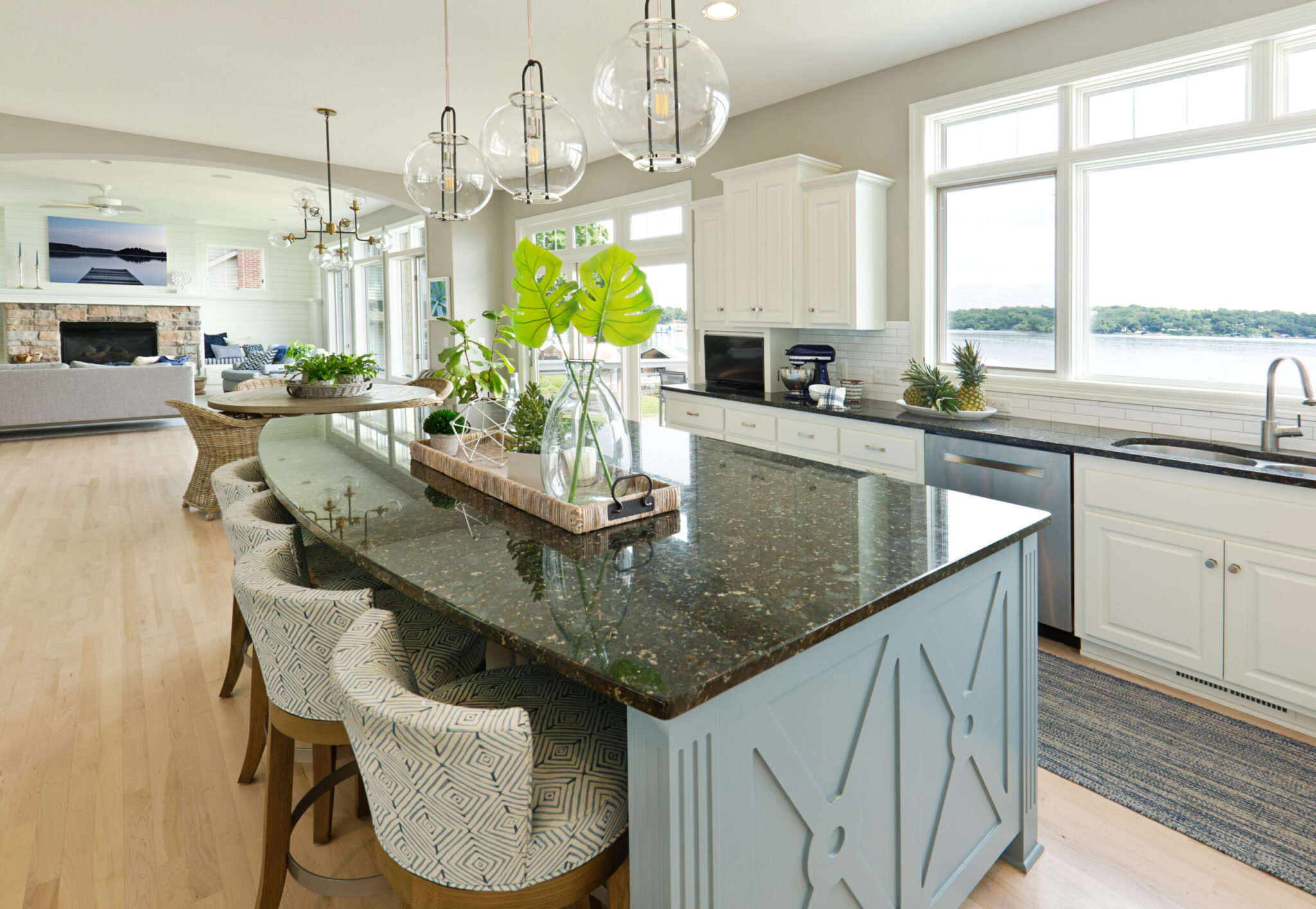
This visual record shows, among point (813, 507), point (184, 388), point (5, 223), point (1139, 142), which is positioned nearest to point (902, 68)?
point (1139, 142)

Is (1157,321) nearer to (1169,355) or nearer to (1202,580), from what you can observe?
(1169,355)

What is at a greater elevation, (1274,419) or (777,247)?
(777,247)

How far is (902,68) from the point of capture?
14.3 ft

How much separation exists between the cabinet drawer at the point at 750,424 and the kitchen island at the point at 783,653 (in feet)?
7.69

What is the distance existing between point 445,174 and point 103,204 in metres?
10.2

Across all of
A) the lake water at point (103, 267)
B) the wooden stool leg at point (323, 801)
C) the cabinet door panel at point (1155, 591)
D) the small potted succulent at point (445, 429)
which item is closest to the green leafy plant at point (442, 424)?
the small potted succulent at point (445, 429)

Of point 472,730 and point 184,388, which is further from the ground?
point 184,388

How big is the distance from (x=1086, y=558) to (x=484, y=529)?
8.23 ft

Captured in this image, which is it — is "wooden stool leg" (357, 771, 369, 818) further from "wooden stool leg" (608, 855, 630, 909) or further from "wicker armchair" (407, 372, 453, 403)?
"wicker armchair" (407, 372, 453, 403)

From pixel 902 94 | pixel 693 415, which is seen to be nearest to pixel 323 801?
pixel 693 415

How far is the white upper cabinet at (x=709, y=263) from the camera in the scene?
508 centimetres

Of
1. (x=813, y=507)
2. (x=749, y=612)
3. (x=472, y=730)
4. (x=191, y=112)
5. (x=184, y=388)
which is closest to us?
(x=472, y=730)

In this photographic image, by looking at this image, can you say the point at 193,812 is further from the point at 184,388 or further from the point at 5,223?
the point at 5,223

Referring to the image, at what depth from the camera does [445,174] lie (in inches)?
98.1
